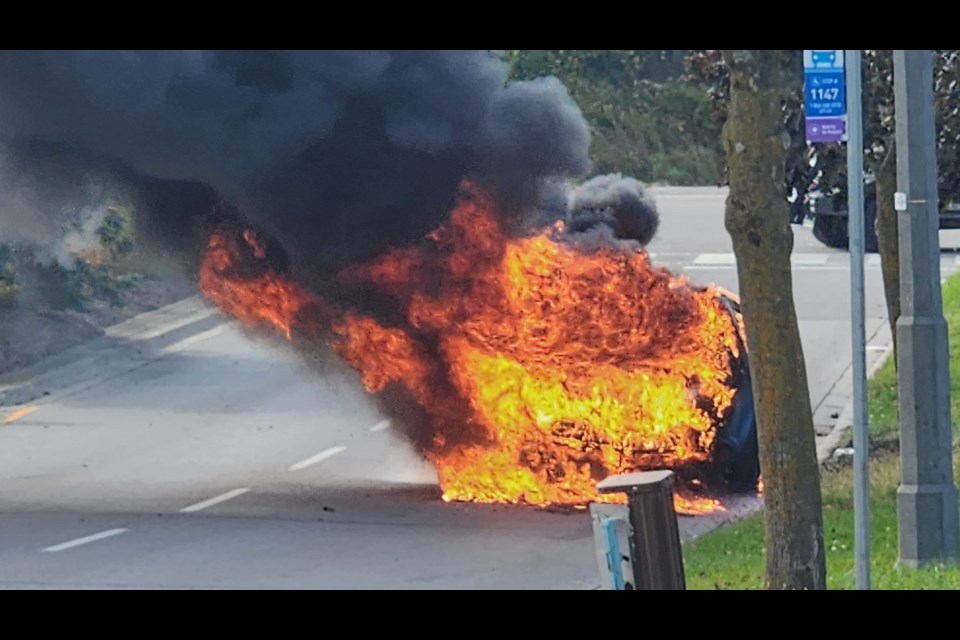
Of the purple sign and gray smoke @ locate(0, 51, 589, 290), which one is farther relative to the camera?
gray smoke @ locate(0, 51, 589, 290)

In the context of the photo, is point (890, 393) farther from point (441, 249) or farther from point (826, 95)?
point (826, 95)

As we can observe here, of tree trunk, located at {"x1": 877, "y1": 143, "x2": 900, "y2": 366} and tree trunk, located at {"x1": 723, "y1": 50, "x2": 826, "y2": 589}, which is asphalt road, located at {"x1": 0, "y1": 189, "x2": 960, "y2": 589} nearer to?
tree trunk, located at {"x1": 723, "y1": 50, "x2": 826, "y2": 589}

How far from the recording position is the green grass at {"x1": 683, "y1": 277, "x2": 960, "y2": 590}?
1165cm

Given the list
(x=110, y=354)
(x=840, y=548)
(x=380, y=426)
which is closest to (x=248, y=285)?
(x=380, y=426)

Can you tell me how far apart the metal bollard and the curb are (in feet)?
39.0

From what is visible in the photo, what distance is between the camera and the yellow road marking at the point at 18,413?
65.4 ft

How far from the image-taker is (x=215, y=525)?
1427cm

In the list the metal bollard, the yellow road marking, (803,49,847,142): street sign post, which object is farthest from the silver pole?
the yellow road marking

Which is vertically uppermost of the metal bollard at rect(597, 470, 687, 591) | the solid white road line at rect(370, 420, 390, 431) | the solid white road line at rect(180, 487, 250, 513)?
the metal bollard at rect(597, 470, 687, 591)

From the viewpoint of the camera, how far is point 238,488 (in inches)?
623

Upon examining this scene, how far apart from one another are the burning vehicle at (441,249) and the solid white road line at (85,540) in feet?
7.18

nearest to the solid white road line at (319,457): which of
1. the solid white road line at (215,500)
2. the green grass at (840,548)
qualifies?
the solid white road line at (215,500)

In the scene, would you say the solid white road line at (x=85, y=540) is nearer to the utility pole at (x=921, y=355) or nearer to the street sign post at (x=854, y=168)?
the utility pole at (x=921, y=355)
